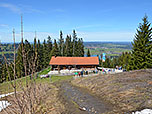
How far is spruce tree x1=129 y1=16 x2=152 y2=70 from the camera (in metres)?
24.2

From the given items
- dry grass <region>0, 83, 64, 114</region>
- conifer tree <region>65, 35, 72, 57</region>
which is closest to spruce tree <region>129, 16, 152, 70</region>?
dry grass <region>0, 83, 64, 114</region>

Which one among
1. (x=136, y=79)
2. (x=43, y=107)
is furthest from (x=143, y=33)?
(x=43, y=107)

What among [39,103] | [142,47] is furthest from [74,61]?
[39,103]

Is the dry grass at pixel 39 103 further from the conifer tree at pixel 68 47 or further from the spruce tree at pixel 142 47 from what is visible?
the conifer tree at pixel 68 47

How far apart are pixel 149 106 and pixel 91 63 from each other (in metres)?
28.7

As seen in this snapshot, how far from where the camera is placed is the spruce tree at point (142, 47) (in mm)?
24188

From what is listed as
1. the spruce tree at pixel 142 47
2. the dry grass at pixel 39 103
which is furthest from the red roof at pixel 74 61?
the dry grass at pixel 39 103

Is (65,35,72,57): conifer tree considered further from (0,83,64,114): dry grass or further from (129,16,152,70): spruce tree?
(0,83,64,114): dry grass

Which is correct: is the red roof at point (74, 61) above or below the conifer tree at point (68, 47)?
below

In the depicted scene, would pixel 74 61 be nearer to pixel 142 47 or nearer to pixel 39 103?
pixel 142 47

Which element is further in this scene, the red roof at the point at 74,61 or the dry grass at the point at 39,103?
the red roof at the point at 74,61

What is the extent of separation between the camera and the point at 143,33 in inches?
979

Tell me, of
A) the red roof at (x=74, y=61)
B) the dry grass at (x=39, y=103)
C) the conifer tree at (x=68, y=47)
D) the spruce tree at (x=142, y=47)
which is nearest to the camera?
the dry grass at (x=39, y=103)

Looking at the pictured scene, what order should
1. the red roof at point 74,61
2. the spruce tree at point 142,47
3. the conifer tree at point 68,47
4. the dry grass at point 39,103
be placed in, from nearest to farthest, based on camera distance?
the dry grass at point 39,103, the spruce tree at point 142,47, the red roof at point 74,61, the conifer tree at point 68,47
